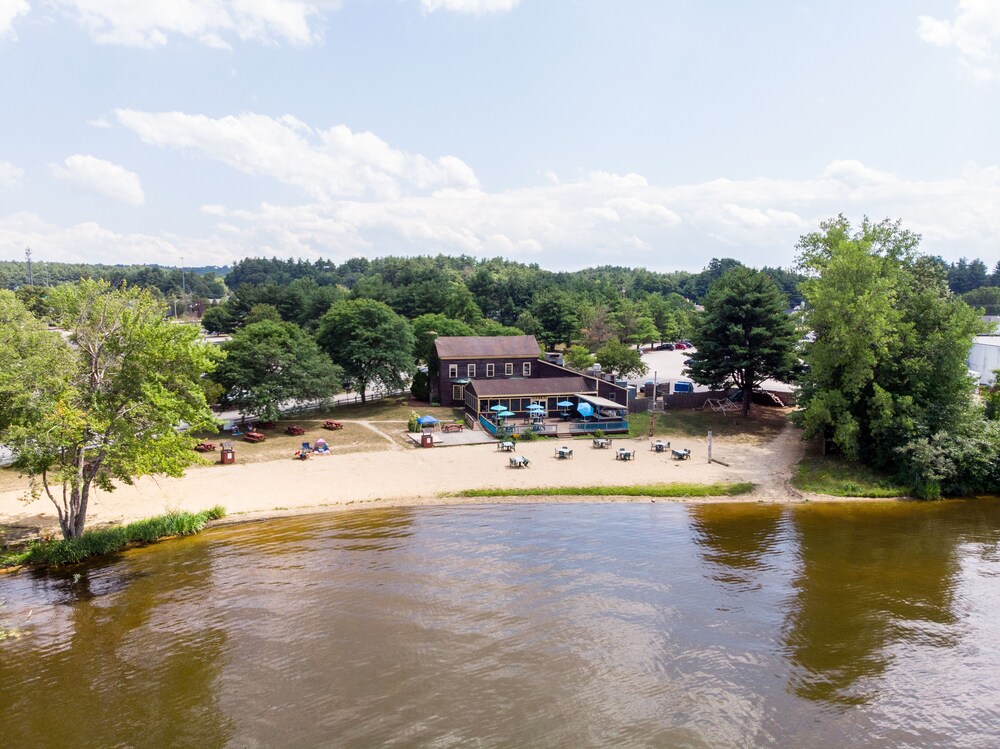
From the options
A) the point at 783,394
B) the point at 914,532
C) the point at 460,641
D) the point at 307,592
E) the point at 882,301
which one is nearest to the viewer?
the point at 460,641

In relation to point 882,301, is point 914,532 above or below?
below

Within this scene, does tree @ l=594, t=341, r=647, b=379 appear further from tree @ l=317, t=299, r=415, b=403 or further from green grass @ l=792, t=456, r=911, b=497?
green grass @ l=792, t=456, r=911, b=497

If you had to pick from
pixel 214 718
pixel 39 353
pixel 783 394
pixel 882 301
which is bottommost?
pixel 214 718

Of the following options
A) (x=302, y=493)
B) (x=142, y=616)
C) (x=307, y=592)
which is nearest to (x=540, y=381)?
(x=302, y=493)

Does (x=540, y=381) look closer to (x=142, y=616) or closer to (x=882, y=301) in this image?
(x=882, y=301)

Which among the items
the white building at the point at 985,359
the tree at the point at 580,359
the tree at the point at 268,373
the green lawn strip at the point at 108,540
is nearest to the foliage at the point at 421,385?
the tree at the point at 268,373

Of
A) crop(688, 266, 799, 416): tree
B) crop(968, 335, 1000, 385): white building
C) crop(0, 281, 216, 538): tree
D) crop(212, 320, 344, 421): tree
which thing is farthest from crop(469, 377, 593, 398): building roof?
crop(968, 335, 1000, 385): white building
